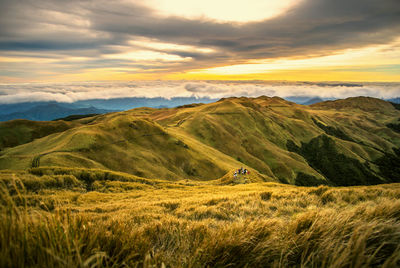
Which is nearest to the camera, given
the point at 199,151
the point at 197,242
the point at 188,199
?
the point at 197,242

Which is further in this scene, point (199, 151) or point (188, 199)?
point (199, 151)

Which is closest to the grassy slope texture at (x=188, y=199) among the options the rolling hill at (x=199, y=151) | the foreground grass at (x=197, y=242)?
the foreground grass at (x=197, y=242)

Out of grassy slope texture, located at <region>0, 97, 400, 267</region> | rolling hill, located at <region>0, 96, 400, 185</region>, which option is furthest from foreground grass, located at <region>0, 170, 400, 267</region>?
rolling hill, located at <region>0, 96, 400, 185</region>

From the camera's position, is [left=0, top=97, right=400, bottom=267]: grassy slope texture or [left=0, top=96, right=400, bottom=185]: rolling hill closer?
[left=0, top=97, right=400, bottom=267]: grassy slope texture

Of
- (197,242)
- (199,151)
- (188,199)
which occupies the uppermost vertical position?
(197,242)

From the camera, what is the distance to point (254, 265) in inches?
128

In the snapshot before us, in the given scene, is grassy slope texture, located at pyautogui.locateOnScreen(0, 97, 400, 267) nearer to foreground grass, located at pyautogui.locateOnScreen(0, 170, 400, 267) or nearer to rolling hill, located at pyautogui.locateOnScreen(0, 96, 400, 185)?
foreground grass, located at pyautogui.locateOnScreen(0, 170, 400, 267)

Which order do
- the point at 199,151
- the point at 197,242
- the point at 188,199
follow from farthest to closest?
the point at 199,151
the point at 188,199
the point at 197,242

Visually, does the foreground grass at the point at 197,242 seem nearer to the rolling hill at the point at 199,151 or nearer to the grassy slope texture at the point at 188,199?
the grassy slope texture at the point at 188,199

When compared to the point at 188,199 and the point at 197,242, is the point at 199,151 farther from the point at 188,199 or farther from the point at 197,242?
the point at 197,242

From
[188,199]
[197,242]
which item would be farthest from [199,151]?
[197,242]

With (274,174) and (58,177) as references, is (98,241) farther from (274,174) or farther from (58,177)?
(274,174)

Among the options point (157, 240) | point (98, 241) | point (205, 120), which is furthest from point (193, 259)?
point (205, 120)

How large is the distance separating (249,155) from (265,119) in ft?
255
